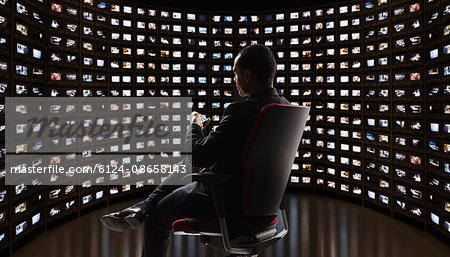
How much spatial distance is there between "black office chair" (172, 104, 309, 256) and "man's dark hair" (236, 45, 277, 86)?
182 millimetres

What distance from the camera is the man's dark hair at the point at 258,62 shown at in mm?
1219

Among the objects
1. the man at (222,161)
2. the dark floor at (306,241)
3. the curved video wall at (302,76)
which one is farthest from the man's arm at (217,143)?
the curved video wall at (302,76)

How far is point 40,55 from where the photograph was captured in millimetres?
3613

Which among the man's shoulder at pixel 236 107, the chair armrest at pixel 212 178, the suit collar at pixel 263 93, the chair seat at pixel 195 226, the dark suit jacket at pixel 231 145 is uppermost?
the suit collar at pixel 263 93

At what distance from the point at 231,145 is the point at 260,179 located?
0.57 feet

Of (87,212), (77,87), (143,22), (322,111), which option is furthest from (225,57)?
(87,212)

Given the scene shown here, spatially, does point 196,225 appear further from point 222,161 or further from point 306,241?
point 306,241

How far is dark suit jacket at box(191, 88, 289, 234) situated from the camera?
1118 mm

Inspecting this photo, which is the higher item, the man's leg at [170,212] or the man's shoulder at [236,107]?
the man's shoulder at [236,107]

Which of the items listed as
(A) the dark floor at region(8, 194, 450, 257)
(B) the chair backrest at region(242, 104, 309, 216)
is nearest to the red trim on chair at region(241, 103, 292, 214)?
(B) the chair backrest at region(242, 104, 309, 216)

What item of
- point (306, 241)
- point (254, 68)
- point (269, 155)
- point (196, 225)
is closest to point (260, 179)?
point (269, 155)

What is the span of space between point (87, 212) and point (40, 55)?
2.24 metres

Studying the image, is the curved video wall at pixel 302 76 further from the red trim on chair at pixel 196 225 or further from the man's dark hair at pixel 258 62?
the man's dark hair at pixel 258 62

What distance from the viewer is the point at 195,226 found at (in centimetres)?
125
